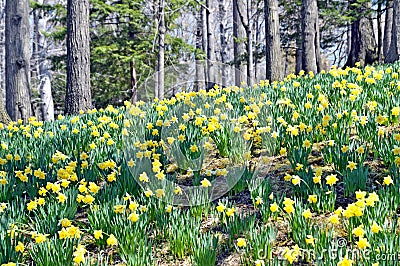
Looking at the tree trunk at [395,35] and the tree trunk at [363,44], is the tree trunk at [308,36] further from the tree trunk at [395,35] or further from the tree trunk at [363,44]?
the tree trunk at [363,44]

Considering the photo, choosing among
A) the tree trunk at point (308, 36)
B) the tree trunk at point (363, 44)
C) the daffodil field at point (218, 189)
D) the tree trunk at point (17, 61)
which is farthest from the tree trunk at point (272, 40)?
the tree trunk at point (363, 44)

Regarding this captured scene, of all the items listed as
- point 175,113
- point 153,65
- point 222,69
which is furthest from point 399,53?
point 153,65

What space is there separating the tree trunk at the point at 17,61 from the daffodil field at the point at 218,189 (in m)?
4.99

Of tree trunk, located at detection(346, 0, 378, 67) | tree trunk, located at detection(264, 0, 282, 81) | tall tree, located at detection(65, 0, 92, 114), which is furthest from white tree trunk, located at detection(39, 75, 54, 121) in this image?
tree trunk, located at detection(346, 0, 378, 67)

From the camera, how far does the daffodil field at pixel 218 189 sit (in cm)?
217

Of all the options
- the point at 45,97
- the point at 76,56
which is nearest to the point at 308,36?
the point at 76,56

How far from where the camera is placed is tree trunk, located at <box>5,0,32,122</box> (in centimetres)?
952

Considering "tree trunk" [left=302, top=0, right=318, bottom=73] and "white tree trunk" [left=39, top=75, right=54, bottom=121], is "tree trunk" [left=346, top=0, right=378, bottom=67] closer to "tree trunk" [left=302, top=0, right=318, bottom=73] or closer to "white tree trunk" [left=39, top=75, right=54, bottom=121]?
"tree trunk" [left=302, top=0, right=318, bottom=73]

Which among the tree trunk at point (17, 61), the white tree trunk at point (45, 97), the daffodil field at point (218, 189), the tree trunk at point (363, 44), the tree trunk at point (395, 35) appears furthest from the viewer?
the white tree trunk at point (45, 97)

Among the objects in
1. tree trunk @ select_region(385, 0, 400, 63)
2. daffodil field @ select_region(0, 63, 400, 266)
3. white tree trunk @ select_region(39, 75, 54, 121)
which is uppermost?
tree trunk @ select_region(385, 0, 400, 63)

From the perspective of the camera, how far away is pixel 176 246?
236cm

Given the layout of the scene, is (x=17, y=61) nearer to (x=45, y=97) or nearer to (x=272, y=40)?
(x=272, y=40)

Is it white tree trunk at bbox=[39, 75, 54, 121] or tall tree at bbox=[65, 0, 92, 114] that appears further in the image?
white tree trunk at bbox=[39, 75, 54, 121]

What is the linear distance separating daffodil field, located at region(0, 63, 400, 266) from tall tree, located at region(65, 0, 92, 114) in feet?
11.8
